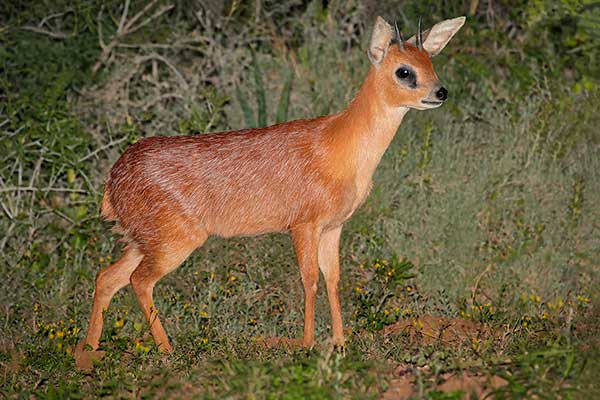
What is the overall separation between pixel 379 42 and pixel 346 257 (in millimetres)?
2501

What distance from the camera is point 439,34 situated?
23.4 ft

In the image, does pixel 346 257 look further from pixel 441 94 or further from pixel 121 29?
pixel 121 29

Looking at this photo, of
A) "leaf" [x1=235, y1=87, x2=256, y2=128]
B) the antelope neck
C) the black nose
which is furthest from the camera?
"leaf" [x1=235, y1=87, x2=256, y2=128]

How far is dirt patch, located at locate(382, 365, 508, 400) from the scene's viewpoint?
214 inches

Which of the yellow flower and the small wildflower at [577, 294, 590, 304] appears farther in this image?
the small wildflower at [577, 294, 590, 304]

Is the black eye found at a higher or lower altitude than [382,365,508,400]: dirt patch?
higher

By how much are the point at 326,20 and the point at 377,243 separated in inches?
153

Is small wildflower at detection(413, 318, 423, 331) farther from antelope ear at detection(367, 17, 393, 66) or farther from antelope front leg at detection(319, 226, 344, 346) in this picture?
antelope ear at detection(367, 17, 393, 66)

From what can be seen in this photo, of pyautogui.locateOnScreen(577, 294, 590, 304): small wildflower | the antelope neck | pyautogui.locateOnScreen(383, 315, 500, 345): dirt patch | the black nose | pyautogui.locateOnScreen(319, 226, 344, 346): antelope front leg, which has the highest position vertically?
the black nose

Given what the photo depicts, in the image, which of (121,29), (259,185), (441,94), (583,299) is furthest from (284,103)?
(583,299)

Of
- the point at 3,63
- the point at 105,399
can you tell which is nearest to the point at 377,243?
the point at 105,399

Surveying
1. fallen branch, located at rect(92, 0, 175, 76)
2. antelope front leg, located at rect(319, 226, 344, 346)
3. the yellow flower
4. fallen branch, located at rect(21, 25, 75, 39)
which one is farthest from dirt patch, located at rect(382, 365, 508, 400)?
fallen branch, located at rect(21, 25, 75, 39)

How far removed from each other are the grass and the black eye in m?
1.48

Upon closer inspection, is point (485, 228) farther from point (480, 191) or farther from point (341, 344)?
point (341, 344)
